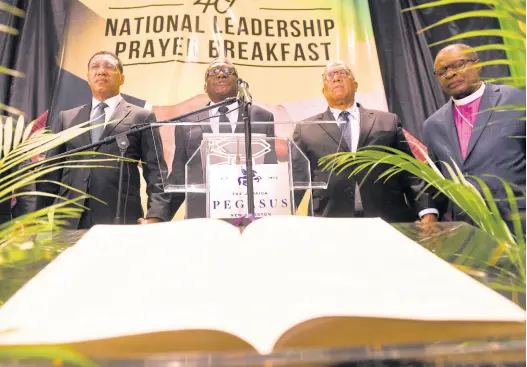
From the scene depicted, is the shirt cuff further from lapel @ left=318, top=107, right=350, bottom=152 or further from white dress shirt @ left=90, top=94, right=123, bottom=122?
white dress shirt @ left=90, top=94, right=123, bottom=122

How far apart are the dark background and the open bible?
294 centimetres

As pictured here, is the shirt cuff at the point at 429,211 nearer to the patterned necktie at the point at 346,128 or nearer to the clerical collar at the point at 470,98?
the patterned necktie at the point at 346,128

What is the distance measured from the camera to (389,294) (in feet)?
1.27

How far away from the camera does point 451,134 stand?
2264 mm

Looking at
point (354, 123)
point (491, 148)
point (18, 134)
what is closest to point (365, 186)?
point (354, 123)

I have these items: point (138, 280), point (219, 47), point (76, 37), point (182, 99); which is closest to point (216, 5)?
point (219, 47)

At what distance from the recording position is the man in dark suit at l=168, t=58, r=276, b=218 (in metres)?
1.60

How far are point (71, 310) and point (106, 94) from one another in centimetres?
Answer: 262

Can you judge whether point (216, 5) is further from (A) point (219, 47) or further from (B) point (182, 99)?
(B) point (182, 99)

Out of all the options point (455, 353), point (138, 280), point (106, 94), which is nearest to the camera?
point (455, 353)

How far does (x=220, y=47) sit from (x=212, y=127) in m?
1.42

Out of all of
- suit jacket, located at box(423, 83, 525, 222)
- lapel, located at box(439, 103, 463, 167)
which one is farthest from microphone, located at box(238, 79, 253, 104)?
lapel, located at box(439, 103, 463, 167)

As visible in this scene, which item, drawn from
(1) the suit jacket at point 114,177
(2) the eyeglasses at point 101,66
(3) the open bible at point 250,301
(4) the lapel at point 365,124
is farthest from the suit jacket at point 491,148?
(2) the eyeglasses at point 101,66

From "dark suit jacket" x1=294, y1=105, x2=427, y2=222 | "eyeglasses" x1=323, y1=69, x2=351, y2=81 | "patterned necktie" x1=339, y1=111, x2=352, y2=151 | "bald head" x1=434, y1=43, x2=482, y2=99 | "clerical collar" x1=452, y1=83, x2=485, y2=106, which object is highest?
"eyeglasses" x1=323, y1=69, x2=351, y2=81
